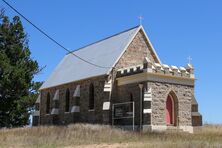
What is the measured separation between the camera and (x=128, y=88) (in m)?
37.6

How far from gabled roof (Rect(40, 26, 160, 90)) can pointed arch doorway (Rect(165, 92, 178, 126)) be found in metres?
6.09

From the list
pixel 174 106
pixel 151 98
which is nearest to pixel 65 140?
pixel 151 98

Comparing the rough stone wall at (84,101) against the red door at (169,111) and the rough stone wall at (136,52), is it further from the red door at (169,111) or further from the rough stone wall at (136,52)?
the red door at (169,111)

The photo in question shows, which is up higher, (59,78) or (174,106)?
(59,78)

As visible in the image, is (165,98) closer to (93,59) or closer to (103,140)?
(93,59)

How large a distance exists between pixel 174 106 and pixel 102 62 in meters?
8.60

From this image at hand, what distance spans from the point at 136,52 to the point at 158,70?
5930 mm

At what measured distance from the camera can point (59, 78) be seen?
49812 millimetres

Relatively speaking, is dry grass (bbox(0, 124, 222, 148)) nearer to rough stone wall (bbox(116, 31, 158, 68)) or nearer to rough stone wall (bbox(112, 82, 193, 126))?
rough stone wall (bbox(112, 82, 193, 126))

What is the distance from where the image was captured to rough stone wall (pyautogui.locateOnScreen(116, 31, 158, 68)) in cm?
4022

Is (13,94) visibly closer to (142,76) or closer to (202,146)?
(142,76)

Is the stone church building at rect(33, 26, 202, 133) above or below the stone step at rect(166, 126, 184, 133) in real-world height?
above

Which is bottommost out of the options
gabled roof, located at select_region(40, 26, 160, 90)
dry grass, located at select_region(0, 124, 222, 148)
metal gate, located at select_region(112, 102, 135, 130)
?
dry grass, located at select_region(0, 124, 222, 148)

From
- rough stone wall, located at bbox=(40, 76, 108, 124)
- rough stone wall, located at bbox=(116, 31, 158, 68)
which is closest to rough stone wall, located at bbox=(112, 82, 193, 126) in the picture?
rough stone wall, located at bbox=(40, 76, 108, 124)
